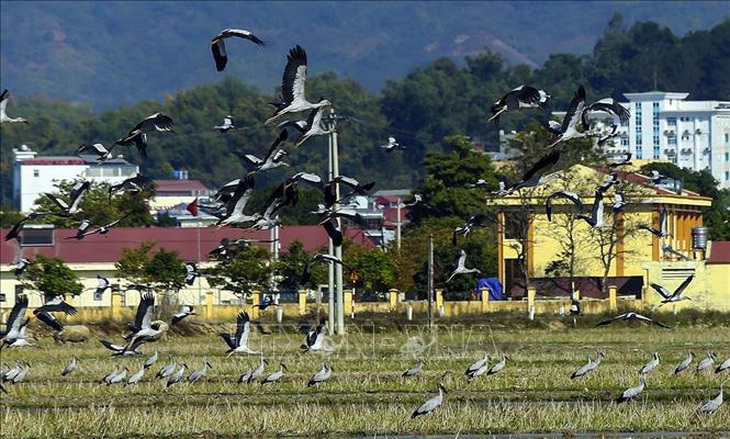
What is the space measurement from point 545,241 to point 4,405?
138 feet

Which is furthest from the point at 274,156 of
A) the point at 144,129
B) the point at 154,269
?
the point at 154,269

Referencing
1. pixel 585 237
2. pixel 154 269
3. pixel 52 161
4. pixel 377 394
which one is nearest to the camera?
pixel 377 394

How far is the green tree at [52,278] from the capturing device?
75.0m

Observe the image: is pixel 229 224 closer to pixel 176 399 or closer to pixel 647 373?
pixel 176 399

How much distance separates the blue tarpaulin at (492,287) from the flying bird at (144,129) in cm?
4058

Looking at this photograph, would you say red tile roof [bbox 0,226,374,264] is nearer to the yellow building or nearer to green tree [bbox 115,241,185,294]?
green tree [bbox 115,241,185,294]

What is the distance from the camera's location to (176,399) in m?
38.7

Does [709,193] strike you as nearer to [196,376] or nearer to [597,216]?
[196,376]

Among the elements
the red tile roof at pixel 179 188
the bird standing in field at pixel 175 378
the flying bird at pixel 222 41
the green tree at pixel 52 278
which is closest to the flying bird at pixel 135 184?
the flying bird at pixel 222 41

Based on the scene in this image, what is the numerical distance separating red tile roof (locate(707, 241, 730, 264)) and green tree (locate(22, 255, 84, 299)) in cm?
2252

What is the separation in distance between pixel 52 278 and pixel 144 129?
43942 mm

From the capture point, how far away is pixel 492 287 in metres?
75.4

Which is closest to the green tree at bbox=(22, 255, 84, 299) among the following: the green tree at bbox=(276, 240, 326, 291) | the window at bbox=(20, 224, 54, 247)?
the green tree at bbox=(276, 240, 326, 291)

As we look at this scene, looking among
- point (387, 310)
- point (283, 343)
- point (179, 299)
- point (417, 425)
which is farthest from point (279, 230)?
point (417, 425)
